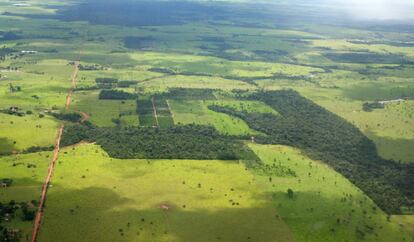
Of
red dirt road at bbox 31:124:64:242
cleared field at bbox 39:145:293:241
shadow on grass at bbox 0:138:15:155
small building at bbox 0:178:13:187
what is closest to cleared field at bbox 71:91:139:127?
red dirt road at bbox 31:124:64:242

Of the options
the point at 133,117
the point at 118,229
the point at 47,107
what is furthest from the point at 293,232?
the point at 47,107

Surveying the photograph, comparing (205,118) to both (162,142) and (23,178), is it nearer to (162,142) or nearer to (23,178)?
(162,142)

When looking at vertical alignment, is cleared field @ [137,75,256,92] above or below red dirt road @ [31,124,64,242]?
above

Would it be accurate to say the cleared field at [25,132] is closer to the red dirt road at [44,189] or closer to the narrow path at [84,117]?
the red dirt road at [44,189]

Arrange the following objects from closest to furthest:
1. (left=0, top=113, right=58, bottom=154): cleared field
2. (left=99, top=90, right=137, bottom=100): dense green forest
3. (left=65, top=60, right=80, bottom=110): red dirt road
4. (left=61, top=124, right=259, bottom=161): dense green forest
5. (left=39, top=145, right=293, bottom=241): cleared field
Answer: (left=39, top=145, right=293, bottom=241): cleared field, (left=61, top=124, right=259, bottom=161): dense green forest, (left=0, top=113, right=58, bottom=154): cleared field, (left=65, top=60, right=80, bottom=110): red dirt road, (left=99, top=90, right=137, bottom=100): dense green forest

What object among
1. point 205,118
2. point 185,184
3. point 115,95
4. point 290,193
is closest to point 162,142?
point 185,184

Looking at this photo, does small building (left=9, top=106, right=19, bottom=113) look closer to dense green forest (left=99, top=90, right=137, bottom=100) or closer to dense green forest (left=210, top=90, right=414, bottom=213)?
dense green forest (left=99, top=90, right=137, bottom=100)

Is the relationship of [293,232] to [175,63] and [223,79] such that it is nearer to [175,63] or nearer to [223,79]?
[223,79]
